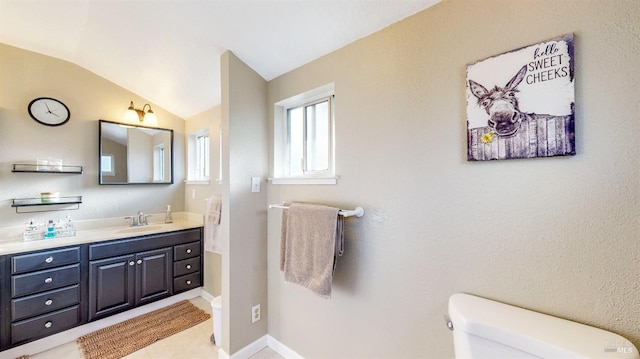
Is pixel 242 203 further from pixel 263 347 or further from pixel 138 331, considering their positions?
pixel 138 331

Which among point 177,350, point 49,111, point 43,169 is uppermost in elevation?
point 49,111

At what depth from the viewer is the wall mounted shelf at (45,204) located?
199 centimetres

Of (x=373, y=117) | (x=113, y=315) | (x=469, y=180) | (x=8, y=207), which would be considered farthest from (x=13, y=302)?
(x=469, y=180)

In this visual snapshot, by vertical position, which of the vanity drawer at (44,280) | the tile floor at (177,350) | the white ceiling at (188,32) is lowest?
the tile floor at (177,350)

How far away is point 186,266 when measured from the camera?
249 cm

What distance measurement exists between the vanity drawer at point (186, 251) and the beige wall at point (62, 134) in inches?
24.9

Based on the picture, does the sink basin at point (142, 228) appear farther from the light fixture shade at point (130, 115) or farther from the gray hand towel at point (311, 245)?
the gray hand towel at point (311, 245)

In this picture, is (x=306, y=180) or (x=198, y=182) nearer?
(x=306, y=180)

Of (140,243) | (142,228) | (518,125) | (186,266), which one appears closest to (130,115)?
(142,228)

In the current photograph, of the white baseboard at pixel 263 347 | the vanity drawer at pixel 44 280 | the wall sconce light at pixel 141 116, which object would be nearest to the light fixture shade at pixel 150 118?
the wall sconce light at pixel 141 116

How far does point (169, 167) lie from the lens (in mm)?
2811

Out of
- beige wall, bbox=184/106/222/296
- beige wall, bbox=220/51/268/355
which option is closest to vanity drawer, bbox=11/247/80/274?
beige wall, bbox=184/106/222/296

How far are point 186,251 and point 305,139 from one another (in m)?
1.80

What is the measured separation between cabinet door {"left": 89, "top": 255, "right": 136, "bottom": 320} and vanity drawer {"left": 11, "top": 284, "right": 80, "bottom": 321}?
4.3 inches
